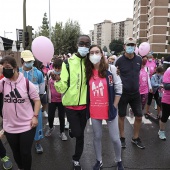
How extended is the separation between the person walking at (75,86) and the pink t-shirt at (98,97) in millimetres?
130

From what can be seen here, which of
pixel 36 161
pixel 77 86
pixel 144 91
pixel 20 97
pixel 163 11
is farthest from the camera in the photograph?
pixel 163 11

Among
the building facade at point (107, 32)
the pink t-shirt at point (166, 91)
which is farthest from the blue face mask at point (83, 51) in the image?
the building facade at point (107, 32)

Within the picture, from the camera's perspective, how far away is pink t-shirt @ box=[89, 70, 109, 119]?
11.2 ft

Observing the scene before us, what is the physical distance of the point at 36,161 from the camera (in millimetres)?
4137

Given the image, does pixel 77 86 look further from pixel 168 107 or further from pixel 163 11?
pixel 163 11

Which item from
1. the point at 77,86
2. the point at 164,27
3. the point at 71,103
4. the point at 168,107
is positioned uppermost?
the point at 164,27

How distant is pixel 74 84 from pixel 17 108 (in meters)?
0.90

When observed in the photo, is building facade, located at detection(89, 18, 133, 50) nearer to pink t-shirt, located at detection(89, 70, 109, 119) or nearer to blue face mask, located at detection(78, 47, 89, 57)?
blue face mask, located at detection(78, 47, 89, 57)

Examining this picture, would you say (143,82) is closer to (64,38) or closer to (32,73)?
(32,73)

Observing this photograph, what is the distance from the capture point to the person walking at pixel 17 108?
3035 mm

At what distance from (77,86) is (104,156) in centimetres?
169

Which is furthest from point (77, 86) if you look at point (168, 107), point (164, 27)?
point (164, 27)

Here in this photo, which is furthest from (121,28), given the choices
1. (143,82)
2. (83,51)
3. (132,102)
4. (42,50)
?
(83,51)

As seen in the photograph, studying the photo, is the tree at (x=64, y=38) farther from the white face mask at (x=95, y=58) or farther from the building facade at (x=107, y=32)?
the building facade at (x=107, y=32)
